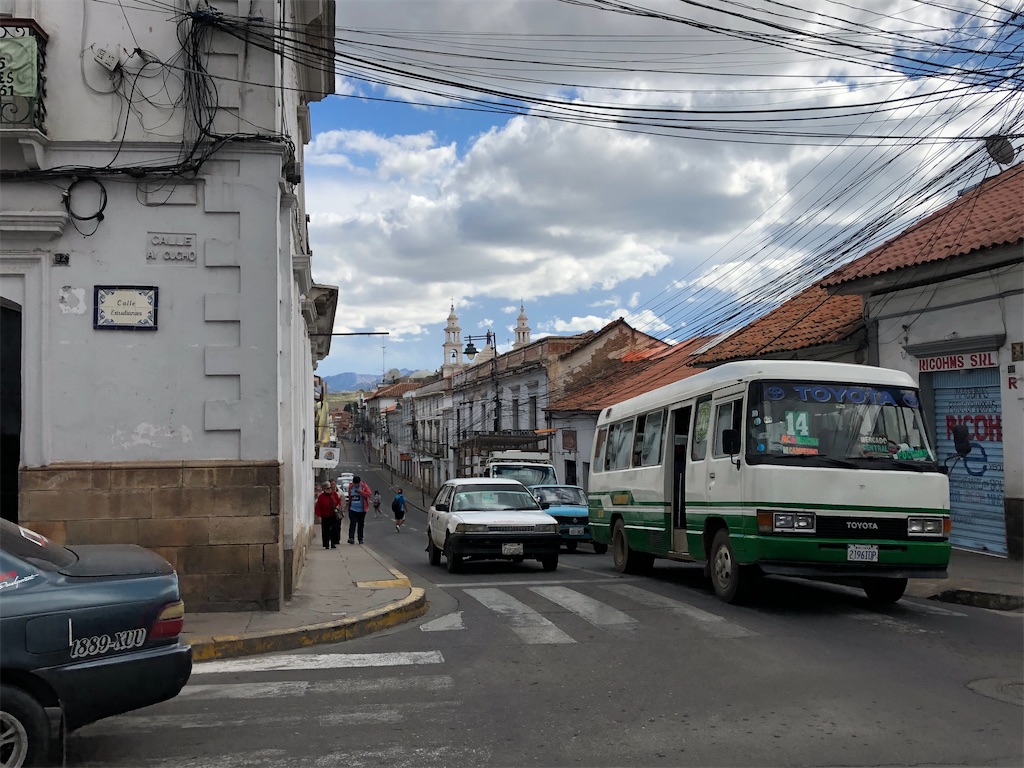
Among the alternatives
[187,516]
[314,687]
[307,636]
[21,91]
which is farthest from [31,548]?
[21,91]

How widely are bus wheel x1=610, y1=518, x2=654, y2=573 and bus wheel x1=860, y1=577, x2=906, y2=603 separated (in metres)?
4.05

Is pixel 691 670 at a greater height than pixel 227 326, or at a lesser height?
lesser

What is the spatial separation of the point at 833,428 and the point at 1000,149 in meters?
6.44

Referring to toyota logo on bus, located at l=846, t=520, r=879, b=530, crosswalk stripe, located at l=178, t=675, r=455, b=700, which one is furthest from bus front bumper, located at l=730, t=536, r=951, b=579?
crosswalk stripe, located at l=178, t=675, r=455, b=700

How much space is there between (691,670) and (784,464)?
3244 mm

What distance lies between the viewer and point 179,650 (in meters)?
5.19

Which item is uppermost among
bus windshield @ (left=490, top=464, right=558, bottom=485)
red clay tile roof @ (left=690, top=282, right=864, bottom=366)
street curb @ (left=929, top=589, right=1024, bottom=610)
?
red clay tile roof @ (left=690, top=282, right=864, bottom=366)

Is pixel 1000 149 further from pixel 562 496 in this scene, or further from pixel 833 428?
pixel 562 496

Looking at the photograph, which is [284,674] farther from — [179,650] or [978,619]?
[978,619]

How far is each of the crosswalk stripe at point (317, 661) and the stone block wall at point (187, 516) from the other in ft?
5.73

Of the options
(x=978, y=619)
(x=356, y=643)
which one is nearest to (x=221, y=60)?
(x=356, y=643)

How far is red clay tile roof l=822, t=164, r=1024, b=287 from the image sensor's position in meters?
14.3

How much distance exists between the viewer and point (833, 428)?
10094 mm

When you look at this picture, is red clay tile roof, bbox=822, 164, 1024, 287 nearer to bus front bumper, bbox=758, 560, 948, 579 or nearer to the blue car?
bus front bumper, bbox=758, 560, 948, 579
